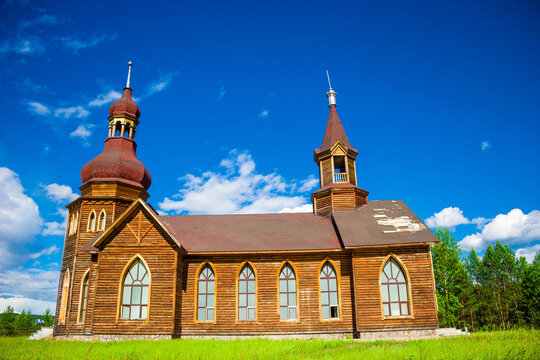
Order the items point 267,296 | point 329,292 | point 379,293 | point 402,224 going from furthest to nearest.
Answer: point 402,224, point 329,292, point 267,296, point 379,293

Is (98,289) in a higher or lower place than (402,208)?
lower

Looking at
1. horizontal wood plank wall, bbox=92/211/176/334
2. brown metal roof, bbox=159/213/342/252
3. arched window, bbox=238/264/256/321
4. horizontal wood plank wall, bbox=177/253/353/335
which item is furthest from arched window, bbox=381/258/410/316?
horizontal wood plank wall, bbox=92/211/176/334

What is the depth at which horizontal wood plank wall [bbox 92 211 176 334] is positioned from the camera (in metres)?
20.1

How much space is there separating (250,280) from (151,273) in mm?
5643

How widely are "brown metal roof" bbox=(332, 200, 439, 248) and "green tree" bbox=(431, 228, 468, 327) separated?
73.9ft

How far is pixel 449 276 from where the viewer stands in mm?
44688

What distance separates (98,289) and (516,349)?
63.9 ft

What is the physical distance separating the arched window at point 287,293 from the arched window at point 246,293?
1618 millimetres

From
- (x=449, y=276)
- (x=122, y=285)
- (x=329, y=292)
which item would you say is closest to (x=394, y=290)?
(x=329, y=292)

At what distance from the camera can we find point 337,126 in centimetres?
3009

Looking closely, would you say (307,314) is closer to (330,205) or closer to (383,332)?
(383,332)

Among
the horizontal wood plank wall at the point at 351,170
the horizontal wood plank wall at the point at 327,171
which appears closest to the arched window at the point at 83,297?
the horizontal wood plank wall at the point at 327,171

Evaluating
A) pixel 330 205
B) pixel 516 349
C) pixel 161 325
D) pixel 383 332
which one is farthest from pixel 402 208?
pixel 161 325

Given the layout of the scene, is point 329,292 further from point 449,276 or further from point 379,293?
point 449,276
